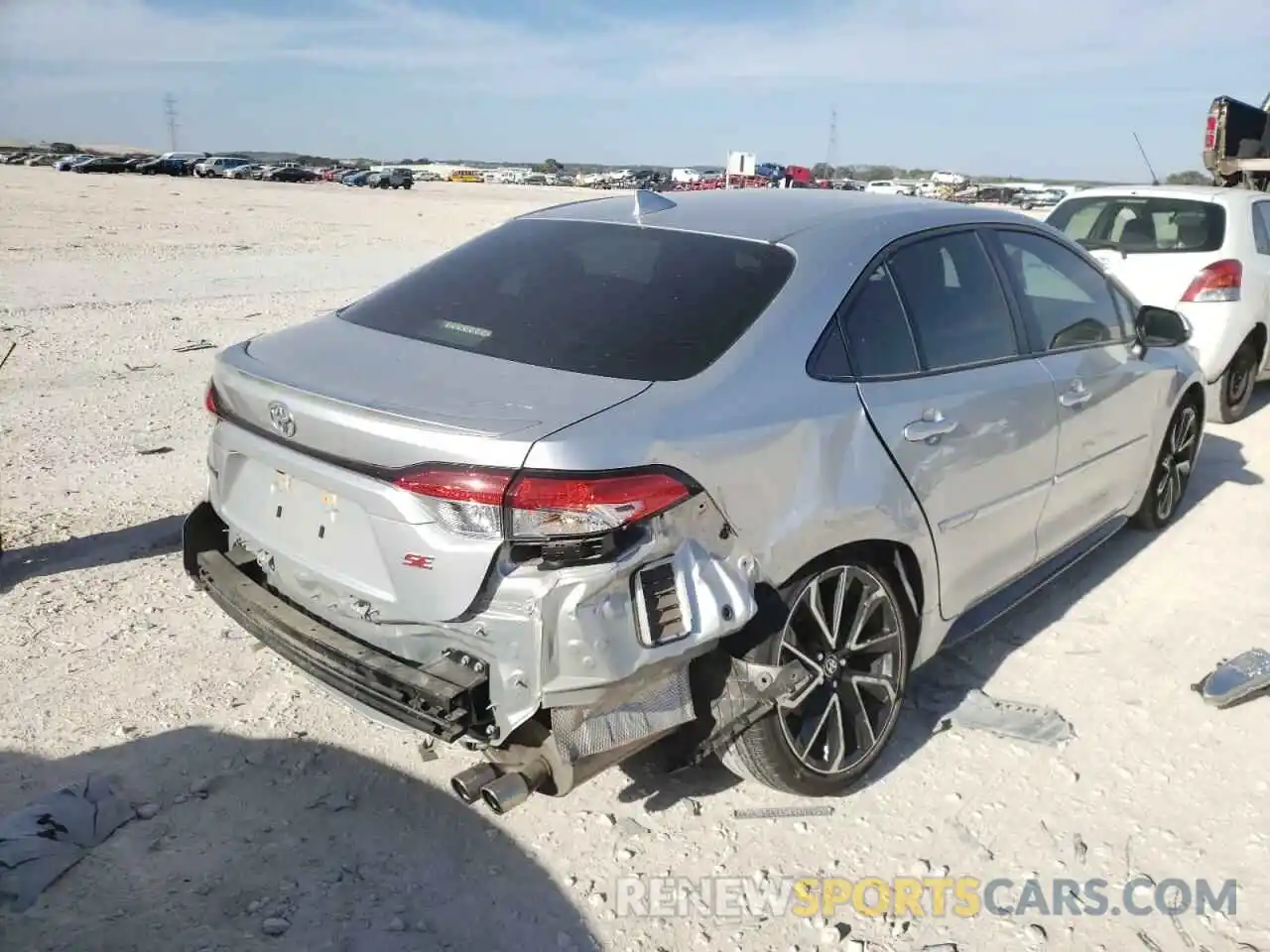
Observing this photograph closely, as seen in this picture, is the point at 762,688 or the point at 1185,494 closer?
the point at 762,688

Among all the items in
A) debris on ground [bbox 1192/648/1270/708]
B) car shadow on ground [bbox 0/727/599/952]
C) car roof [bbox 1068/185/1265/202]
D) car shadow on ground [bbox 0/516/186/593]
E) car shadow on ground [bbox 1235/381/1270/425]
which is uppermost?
car roof [bbox 1068/185/1265/202]

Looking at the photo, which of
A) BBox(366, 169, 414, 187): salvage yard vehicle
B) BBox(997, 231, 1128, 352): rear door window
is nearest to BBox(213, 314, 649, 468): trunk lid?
BBox(997, 231, 1128, 352): rear door window

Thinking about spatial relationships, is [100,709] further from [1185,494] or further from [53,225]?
[53,225]

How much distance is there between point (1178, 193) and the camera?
25.6 ft

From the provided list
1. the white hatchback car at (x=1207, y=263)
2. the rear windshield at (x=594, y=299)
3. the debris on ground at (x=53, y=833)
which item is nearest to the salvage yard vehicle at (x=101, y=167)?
the white hatchback car at (x=1207, y=263)

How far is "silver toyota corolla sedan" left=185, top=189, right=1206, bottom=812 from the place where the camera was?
93.7 inches

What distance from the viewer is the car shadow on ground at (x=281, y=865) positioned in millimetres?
2529

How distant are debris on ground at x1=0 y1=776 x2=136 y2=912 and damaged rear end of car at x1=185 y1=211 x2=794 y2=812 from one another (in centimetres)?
63

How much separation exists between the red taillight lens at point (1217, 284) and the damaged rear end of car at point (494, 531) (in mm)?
5523

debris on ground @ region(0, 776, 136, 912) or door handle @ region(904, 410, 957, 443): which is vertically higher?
door handle @ region(904, 410, 957, 443)

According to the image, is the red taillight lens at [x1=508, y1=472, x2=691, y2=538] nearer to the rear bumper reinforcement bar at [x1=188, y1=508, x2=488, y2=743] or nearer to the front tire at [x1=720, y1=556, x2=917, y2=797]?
the rear bumper reinforcement bar at [x1=188, y1=508, x2=488, y2=743]

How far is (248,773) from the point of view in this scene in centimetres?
315

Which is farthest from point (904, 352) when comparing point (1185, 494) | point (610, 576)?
point (1185, 494)

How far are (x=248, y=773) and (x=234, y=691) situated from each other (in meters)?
0.51
